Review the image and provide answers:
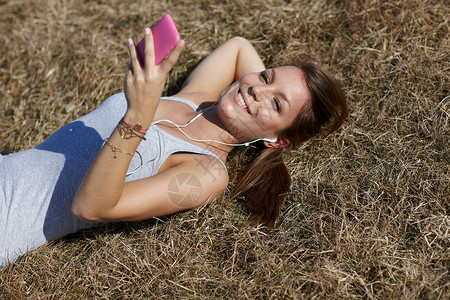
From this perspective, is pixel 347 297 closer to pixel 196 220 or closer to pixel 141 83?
pixel 196 220

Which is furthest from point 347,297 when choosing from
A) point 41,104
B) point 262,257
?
point 41,104

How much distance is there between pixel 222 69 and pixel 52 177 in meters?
1.77

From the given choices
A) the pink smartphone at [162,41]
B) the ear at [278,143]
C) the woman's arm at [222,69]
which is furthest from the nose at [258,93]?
the pink smartphone at [162,41]

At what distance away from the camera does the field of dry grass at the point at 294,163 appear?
Result: 2520 mm

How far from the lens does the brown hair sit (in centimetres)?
297

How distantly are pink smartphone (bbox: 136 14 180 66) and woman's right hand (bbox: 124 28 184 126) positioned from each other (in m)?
0.03

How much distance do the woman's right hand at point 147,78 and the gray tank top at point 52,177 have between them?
30.4 inches

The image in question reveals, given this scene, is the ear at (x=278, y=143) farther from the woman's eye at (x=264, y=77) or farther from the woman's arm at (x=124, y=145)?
the woman's arm at (x=124, y=145)

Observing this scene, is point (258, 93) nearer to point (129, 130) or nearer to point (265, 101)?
point (265, 101)

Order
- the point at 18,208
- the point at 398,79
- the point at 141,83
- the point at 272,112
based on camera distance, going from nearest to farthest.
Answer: the point at 141,83
the point at 18,208
the point at 272,112
the point at 398,79

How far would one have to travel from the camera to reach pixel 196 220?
296 centimetres

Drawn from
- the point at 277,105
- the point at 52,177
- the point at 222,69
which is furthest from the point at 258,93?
the point at 52,177

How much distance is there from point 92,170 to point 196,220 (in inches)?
41.3

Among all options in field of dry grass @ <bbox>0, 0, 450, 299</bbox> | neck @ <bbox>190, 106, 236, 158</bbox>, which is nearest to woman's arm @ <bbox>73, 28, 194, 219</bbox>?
field of dry grass @ <bbox>0, 0, 450, 299</bbox>
